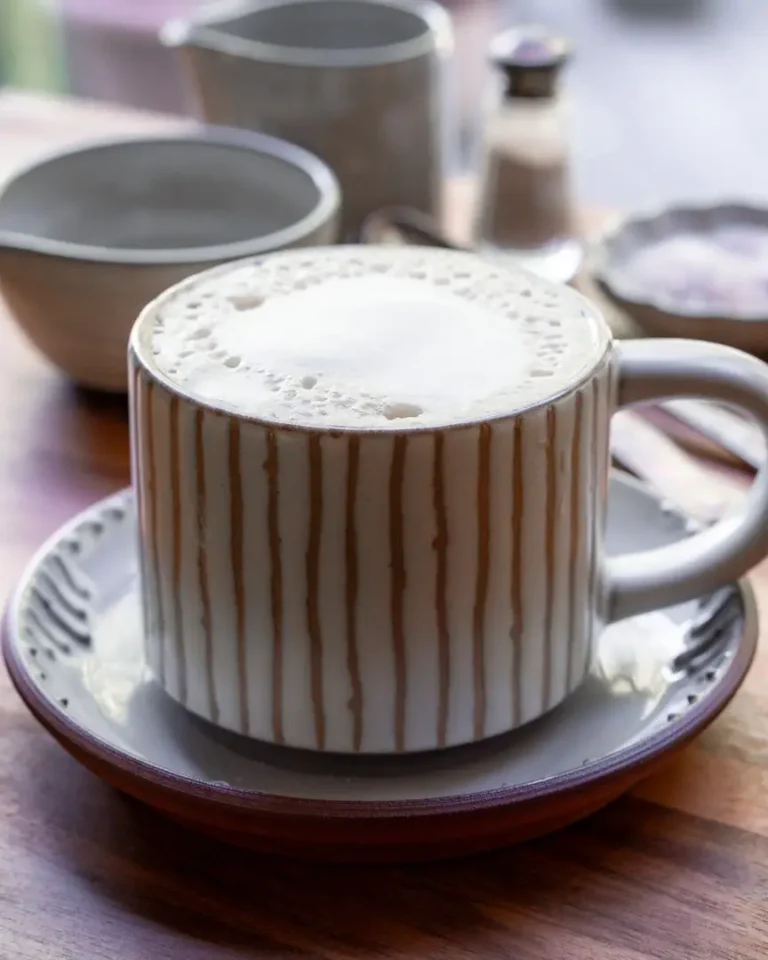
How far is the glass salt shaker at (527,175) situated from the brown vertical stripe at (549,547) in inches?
14.0

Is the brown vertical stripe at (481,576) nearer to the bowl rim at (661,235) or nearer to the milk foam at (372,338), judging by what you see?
the milk foam at (372,338)

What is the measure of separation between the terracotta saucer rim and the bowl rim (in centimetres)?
24

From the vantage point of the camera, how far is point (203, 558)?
34cm

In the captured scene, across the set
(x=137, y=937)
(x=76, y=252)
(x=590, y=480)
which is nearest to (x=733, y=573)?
(x=590, y=480)

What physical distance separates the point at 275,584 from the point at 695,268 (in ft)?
1.21

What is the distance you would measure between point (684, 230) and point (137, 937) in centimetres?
48

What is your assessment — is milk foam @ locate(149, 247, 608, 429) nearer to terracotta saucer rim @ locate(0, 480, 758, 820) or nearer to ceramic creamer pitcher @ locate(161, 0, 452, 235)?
terracotta saucer rim @ locate(0, 480, 758, 820)

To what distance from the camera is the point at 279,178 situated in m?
0.62

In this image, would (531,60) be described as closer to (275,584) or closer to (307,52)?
(307,52)

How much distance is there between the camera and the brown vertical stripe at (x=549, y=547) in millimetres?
327

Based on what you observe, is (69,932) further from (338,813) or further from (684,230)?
(684,230)

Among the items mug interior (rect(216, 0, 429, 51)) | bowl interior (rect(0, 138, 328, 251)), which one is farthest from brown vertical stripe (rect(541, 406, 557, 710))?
mug interior (rect(216, 0, 429, 51))

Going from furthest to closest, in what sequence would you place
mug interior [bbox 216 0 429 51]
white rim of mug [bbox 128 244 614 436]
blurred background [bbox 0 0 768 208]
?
blurred background [bbox 0 0 768 208] → mug interior [bbox 216 0 429 51] → white rim of mug [bbox 128 244 614 436]

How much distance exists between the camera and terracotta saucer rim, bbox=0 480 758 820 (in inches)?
12.4
